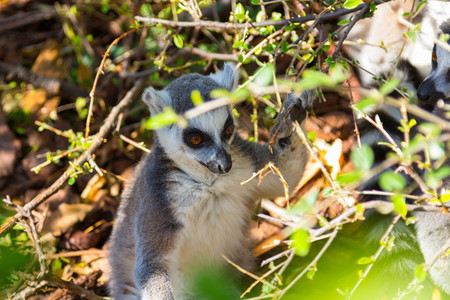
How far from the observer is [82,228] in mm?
4340

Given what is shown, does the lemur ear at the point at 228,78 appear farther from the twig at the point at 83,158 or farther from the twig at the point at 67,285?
the twig at the point at 67,285

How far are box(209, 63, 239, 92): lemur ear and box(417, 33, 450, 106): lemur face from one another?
1.05 m

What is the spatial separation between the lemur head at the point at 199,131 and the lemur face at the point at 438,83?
1067mm

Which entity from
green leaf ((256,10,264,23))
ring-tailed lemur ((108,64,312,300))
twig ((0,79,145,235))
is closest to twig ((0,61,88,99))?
twig ((0,79,145,235))

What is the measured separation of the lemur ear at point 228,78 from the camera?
3.16 metres

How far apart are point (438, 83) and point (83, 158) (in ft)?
7.21

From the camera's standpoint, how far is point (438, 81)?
2959mm

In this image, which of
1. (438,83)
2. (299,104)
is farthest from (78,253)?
(438,83)

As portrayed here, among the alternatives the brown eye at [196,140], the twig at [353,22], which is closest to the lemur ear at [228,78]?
the brown eye at [196,140]

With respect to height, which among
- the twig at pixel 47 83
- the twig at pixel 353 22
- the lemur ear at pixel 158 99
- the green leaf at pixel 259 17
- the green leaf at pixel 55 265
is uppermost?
the twig at pixel 353 22

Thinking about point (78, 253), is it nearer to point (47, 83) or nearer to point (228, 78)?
point (47, 83)

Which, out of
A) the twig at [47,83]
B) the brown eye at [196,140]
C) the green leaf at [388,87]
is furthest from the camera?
the twig at [47,83]

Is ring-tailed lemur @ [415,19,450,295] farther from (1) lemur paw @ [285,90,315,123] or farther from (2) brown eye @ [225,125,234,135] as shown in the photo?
(2) brown eye @ [225,125,234,135]

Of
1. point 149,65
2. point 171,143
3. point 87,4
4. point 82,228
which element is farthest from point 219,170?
point 87,4
